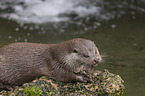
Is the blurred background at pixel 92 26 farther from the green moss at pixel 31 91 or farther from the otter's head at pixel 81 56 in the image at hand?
the green moss at pixel 31 91

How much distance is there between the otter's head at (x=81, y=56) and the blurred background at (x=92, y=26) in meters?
1.50

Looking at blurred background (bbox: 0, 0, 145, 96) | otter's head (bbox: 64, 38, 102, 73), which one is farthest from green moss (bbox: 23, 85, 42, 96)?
blurred background (bbox: 0, 0, 145, 96)

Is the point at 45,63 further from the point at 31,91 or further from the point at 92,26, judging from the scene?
the point at 92,26

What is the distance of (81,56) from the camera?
325 cm

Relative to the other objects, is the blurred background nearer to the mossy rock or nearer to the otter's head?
the mossy rock

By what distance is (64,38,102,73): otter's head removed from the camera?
3229mm

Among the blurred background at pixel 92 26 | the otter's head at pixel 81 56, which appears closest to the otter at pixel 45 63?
the otter's head at pixel 81 56

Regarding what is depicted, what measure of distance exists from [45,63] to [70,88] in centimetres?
51

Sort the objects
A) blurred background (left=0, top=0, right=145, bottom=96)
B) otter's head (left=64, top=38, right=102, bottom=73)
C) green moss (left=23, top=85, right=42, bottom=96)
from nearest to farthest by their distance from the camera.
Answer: green moss (left=23, top=85, right=42, bottom=96) → otter's head (left=64, top=38, right=102, bottom=73) → blurred background (left=0, top=0, right=145, bottom=96)

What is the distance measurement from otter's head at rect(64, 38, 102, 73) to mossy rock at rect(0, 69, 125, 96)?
27 centimetres

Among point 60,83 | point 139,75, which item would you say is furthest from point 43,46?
point 139,75

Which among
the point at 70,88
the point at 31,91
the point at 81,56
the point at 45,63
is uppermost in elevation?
the point at 81,56

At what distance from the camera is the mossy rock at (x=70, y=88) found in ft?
10.2

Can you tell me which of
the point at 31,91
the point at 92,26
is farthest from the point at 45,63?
the point at 92,26
